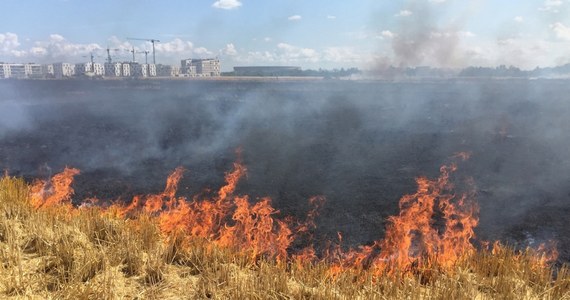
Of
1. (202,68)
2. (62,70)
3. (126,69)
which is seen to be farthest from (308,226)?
(62,70)

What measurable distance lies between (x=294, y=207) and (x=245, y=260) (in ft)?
11.6

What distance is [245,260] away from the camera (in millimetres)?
5840

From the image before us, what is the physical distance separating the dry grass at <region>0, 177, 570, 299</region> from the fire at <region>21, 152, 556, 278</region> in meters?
0.45

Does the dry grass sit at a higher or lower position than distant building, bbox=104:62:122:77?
lower

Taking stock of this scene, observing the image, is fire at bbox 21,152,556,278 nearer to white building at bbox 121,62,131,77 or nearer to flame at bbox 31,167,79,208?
flame at bbox 31,167,79,208

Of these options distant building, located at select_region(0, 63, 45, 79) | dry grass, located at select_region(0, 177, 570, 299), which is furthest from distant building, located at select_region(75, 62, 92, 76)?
dry grass, located at select_region(0, 177, 570, 299)

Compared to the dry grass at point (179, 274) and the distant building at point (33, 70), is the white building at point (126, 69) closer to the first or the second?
the distant building at point (33, 70)

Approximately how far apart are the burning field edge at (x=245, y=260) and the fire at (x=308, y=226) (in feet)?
0.11

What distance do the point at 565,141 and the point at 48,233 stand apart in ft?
60.8

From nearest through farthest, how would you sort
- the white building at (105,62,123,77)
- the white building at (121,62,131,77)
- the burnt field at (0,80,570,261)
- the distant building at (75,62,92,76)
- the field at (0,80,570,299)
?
the field at (0,80,570,299) → the burnt field at (0,80,570,261) → the white building at (105,62,123,77) → the white building at (121,62,131,77) → the distant building at (75,62,92,76)

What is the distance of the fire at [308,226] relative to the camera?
6750 mm

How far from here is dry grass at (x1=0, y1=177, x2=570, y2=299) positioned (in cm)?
457

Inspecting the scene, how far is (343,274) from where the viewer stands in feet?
16.2

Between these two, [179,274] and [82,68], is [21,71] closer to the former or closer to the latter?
[82,68]
